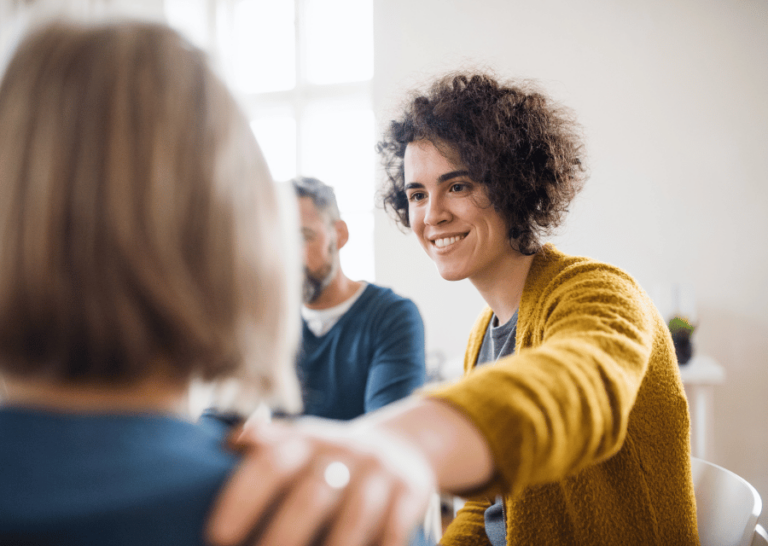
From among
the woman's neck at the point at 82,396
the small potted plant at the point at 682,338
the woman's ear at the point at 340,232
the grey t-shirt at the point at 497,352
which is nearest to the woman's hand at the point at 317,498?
the woman's neck at the point at 82,396

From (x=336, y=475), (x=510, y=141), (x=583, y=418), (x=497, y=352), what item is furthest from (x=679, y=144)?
(x=336, y=475)

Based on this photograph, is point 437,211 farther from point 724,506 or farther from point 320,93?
point 320,93

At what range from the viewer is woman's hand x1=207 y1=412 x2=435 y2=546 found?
0.28 metres

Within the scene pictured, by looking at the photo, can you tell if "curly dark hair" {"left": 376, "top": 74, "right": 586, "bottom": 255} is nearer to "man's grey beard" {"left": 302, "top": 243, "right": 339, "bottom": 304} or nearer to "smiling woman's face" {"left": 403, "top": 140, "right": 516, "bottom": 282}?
"smiling woman's face" {"left": 403, "top": 140, "right": 516, "bottom": 282}

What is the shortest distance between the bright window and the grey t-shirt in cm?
246

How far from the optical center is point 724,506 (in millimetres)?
1006

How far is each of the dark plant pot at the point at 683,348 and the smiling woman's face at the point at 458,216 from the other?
69.2 inches

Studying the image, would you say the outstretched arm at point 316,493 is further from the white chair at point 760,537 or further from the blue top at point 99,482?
the white chair at point 760,537

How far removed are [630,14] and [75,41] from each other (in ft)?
11.0

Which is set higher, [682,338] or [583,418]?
[583,418]

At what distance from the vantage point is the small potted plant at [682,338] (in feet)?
8.00

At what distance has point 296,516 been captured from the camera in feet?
0.91

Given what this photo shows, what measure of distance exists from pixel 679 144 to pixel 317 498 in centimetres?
324

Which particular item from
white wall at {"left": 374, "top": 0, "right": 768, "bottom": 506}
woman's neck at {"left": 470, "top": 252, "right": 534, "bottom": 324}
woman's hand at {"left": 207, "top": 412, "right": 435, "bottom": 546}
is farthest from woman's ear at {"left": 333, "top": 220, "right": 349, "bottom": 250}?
white wall at {"left": 374, "top": 0, "right": 768, "bottom": 506}
